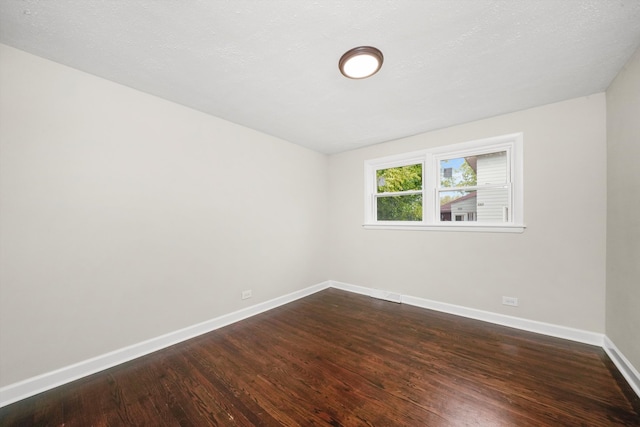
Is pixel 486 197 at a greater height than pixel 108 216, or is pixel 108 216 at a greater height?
pixel 486 197

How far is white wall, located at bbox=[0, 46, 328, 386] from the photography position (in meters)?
1.71

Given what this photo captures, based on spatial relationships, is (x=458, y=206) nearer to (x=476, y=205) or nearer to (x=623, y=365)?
(x=476, y=205)

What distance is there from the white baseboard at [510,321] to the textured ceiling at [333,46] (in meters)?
2.44

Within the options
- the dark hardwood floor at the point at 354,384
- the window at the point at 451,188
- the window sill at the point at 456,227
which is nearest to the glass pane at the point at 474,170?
the window at the point at 451,188

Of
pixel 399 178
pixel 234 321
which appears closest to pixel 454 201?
pixel 399 178

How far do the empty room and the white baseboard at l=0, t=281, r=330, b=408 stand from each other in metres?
0.01

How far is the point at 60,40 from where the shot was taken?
5.32 ft

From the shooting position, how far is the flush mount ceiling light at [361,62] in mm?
1685

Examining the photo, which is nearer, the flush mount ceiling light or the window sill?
the flush mount ceiling light

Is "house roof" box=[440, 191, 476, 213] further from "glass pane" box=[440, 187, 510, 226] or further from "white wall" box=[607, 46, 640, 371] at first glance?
"white wall" box=[607, 46, 640, 371]

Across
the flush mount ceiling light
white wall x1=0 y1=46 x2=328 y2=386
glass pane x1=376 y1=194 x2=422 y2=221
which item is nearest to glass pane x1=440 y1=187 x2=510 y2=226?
glass pane x1=376 y1=194 x2=422 y2=221

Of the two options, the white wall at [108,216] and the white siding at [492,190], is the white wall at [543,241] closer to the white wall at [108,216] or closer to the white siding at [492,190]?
the white siding at [492,190]

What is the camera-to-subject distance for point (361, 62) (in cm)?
179

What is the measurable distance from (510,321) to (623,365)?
872 millimetres
